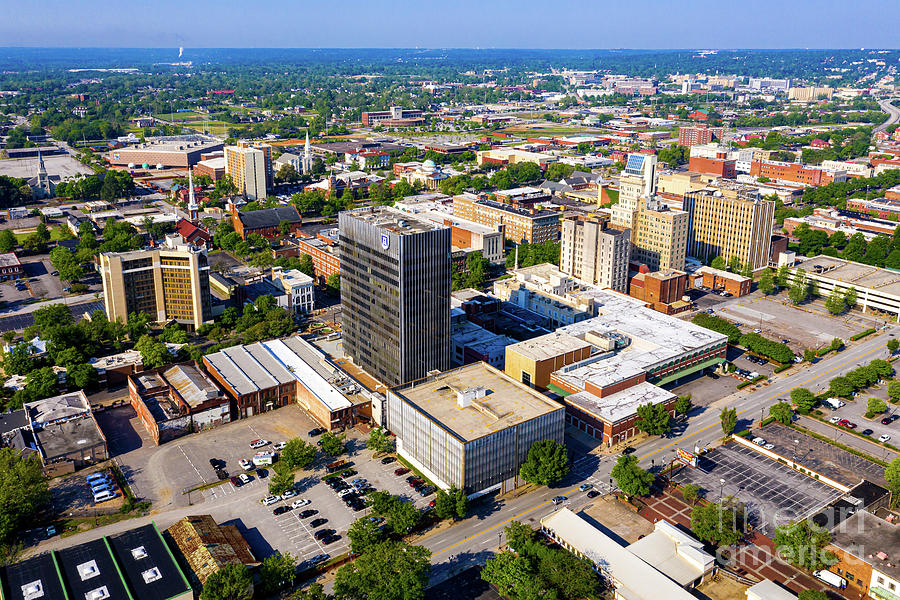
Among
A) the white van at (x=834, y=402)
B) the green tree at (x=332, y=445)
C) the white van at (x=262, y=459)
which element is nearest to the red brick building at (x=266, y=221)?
the white van at (x=262, y=459)

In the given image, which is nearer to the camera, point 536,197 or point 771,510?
point 771,510

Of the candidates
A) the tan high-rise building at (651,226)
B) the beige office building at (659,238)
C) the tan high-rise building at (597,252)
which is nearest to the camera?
→ the tan high-rise building at (597,252)

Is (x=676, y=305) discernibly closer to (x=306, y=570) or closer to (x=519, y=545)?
(x=519, y=545)

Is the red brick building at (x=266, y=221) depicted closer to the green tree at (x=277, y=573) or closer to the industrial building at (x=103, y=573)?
the industrial building at (x=103, y=573)

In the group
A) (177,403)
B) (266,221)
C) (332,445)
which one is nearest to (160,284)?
(177,403)

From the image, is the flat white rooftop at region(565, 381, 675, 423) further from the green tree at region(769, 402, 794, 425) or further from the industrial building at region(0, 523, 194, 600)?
the industrial building at region(0, 523, 194, 600)

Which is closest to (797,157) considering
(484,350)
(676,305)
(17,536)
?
(676,305)

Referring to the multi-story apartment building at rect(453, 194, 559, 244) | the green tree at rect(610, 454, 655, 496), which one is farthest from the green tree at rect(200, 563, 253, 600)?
the multi-story apartment building at rect(453, 194, 559, 244)

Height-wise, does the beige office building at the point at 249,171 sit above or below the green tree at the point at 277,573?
above
